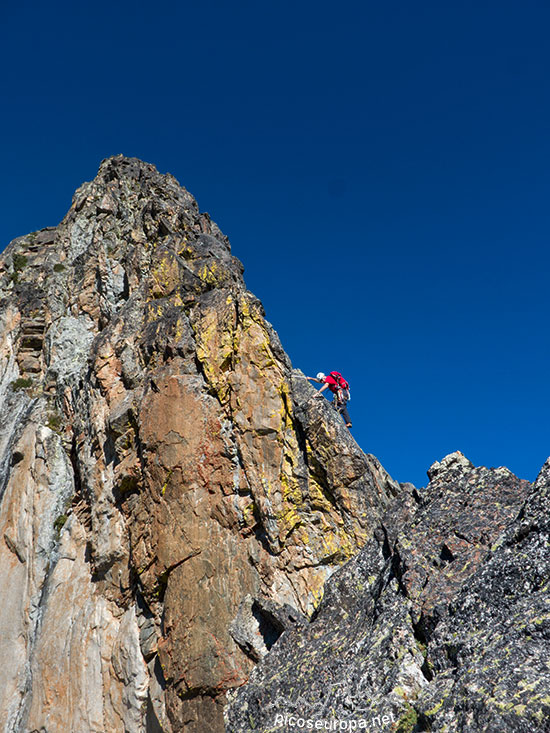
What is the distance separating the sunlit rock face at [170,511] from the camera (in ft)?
62.5

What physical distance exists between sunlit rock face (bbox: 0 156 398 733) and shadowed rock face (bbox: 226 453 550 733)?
1.54 m

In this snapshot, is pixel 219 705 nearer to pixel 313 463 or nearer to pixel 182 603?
pixel 182 603

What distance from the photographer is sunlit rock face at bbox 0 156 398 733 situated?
62.5ft

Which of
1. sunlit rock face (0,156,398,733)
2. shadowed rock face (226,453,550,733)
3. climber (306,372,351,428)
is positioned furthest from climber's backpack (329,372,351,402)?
shadowed rock face (226,453,550,733)

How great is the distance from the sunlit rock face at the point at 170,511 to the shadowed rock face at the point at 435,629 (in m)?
1.54

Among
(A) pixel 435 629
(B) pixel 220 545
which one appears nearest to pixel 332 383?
(B) pixel 220 545

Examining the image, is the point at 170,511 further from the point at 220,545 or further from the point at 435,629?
the point at 435,629

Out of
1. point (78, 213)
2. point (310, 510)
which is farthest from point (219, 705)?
point (78, 213)

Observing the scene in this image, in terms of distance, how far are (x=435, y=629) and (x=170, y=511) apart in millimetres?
13488

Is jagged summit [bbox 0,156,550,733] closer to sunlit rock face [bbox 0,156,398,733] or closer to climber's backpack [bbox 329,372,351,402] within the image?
sunlit rock face [bbox 0,156,398,733]

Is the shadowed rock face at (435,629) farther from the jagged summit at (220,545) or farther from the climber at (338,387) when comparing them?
the climber at (338,387)

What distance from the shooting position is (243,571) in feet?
64.8

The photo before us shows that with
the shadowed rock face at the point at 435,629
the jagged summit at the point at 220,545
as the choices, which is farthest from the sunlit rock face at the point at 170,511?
the shadowed rock face at the point at 435,629

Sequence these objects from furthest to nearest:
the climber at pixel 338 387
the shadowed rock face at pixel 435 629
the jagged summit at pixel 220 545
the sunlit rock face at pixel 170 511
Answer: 1. the climber at pixel 338 387
2. the sunlit rock face at pixel 170 511
3. the jagged summit at pixel 220 545
4. the shadowed rock face at pixel 435 629
